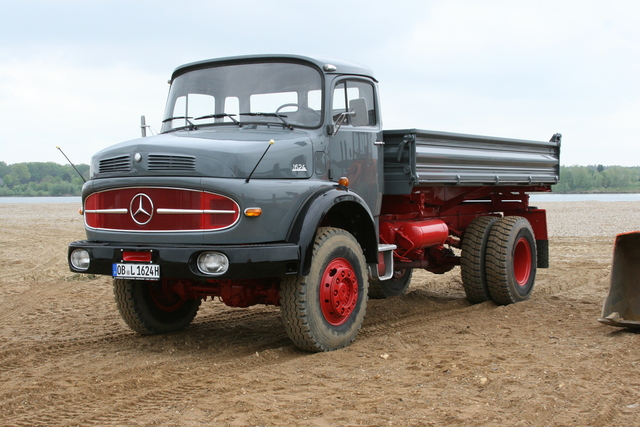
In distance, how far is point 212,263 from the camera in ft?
17.6

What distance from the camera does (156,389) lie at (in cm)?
487

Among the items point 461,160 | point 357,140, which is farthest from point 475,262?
point 357,140

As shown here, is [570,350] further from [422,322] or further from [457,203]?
[457,203]

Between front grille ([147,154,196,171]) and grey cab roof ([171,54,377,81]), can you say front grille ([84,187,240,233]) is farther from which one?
grey cab roof ([171,54,377,81])

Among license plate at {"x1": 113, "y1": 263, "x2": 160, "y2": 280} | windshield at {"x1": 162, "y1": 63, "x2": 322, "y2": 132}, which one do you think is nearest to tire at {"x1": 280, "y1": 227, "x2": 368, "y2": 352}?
license plate at {"x1": 113, "y1": 263, "x2": 160, "y2": 280}

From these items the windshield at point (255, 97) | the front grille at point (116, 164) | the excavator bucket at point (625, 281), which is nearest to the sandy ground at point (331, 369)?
the excavator bucket at point (625, 281)

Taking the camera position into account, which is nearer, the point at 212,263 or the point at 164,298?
the point at 212,263

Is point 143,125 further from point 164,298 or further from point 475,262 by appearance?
point 475,262

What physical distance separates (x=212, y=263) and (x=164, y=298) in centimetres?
184

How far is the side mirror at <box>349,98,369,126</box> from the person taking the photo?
6836 mm

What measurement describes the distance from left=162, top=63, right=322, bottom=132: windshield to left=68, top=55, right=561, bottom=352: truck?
0.01 meters

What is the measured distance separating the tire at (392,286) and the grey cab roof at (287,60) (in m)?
3.18

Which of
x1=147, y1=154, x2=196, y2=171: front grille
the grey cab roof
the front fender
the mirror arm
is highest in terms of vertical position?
the grey cab roof

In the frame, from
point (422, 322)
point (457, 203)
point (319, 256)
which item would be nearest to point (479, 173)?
point (457, 203)
